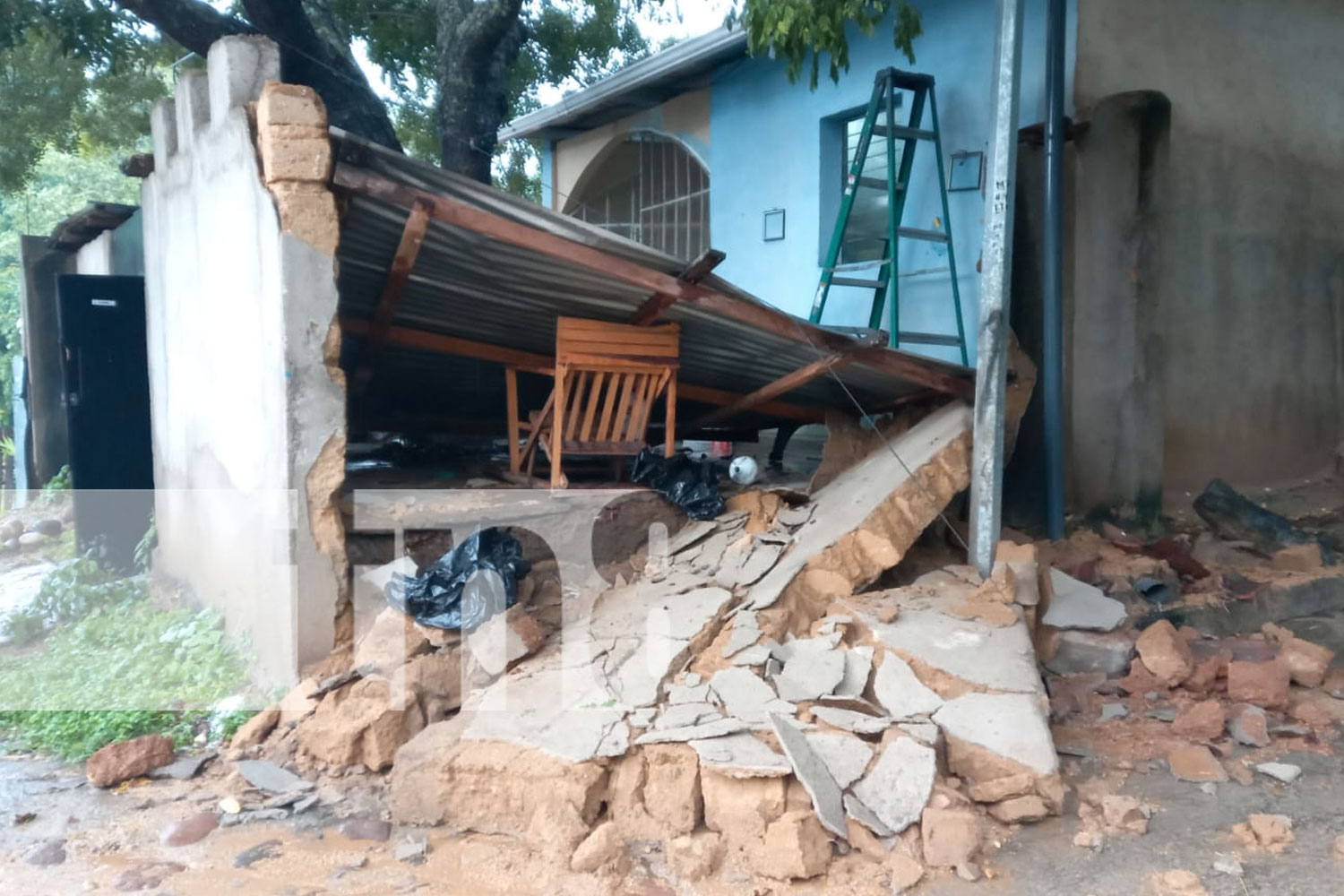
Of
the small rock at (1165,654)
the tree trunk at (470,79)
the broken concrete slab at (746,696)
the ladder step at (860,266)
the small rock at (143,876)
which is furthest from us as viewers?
the tree trunk at (470,79)

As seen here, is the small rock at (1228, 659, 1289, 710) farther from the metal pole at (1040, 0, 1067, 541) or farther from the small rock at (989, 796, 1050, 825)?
the small rock at (989, 796, 1050, 825)

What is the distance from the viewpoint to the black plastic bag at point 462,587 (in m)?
4.44

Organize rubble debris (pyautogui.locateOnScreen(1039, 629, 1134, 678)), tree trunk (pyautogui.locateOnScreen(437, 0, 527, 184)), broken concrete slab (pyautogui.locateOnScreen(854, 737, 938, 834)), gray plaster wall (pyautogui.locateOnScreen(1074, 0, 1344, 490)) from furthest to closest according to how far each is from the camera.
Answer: tree trunk (pyautogui.locateOnScreen(437, 0, 527, 184)) < gray plaster wall (pyautogui.locateOnScreen(1074, 0, 1344, 490)) < rubble debris (pyautogui.locateOnScreen(1039, 629, 1134, 678)) < broken concrete slab (pyautogui.locateOnScreen(854, 737, 938, 834))

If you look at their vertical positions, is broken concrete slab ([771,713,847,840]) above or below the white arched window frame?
below

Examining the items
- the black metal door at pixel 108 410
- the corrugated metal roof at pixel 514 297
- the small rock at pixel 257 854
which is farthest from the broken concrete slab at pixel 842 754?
Result: the black metal door at pixel 108 410

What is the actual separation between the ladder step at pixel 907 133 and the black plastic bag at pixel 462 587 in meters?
4.08

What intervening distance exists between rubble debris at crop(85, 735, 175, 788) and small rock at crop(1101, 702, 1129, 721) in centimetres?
407

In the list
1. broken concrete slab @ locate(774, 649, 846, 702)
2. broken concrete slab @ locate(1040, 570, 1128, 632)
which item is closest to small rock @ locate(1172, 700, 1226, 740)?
broken concrete slab @ locate(1040, 570, 1128, 632)

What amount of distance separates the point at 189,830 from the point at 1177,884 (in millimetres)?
3414

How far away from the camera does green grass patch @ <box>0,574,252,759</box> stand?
14.4 feet

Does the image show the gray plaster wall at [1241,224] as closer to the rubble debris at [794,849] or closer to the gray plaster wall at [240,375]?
the rubble debris at [794,849]

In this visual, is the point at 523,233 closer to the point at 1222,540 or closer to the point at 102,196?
the point at 1222,540

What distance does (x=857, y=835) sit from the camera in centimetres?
334

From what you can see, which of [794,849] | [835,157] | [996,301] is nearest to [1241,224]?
[996,301]
